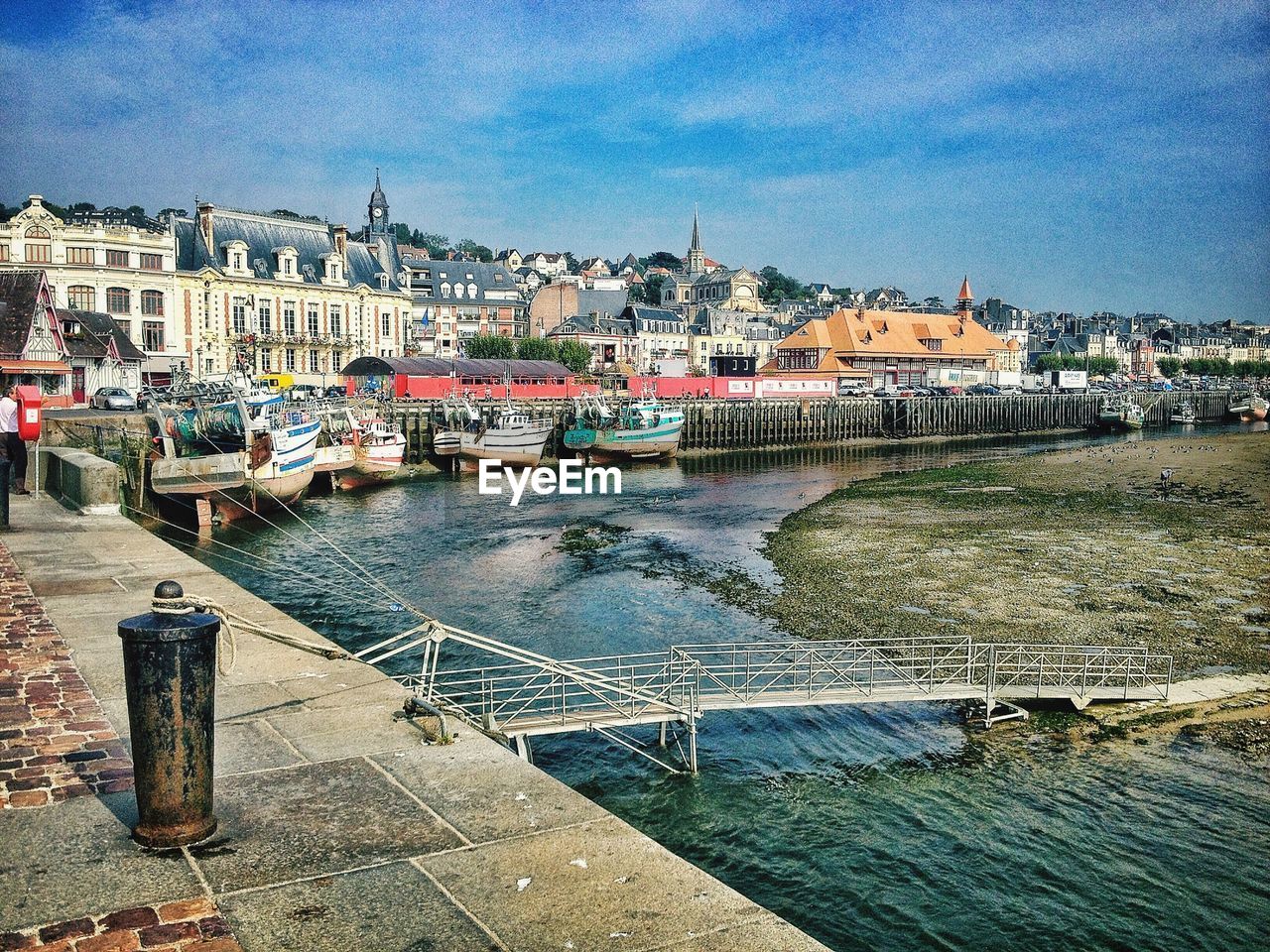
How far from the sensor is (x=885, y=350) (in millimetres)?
98000

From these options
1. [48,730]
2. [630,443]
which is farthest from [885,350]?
[48,730]

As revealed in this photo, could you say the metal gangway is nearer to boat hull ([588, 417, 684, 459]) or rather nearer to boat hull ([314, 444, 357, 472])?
boat hull ([314, 444, 357, 472])

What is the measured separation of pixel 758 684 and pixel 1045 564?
12126 mm

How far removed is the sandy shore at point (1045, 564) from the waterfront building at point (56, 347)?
1300 inches

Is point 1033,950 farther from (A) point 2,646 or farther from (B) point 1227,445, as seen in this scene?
(B) point 1227,445

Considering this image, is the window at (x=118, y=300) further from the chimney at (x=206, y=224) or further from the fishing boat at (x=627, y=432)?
the fishing boat at (x=627, y=432)

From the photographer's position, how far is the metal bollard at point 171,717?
568 cm

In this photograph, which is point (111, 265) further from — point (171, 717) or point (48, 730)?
point (171, 717)

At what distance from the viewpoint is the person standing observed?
18.3m

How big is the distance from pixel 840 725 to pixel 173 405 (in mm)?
32415

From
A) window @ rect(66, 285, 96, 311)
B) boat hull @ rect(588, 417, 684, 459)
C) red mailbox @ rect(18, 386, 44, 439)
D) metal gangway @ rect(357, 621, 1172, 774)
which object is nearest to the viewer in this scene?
metal gangway @ rect(357, 621, 1172, 774)

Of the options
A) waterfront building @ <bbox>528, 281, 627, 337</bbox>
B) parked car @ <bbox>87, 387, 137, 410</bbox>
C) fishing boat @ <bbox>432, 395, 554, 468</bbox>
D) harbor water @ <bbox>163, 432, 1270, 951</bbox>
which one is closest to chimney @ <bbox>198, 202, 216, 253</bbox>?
parked car @ <bbox>87, 387, 137, 410</bbox>

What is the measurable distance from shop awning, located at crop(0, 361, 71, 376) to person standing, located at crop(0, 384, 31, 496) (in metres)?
23.6

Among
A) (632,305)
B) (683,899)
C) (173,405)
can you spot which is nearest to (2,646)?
(683,899)
